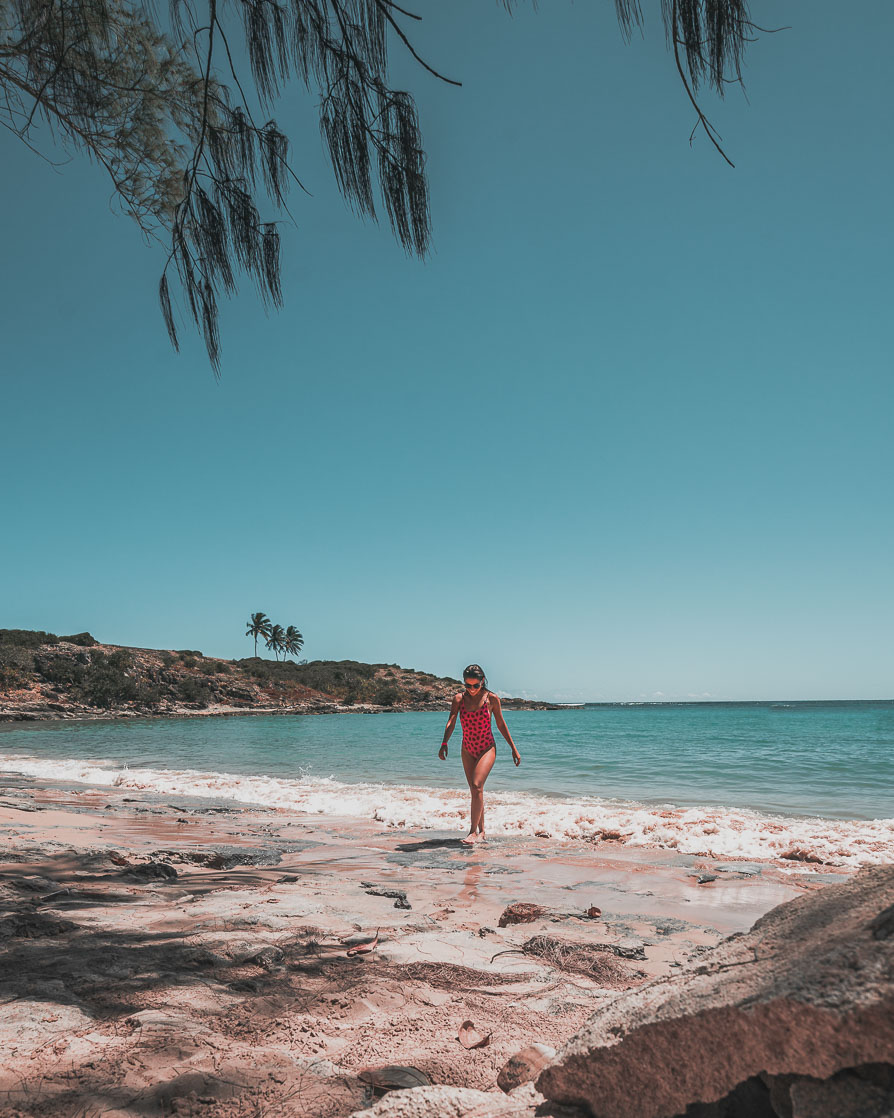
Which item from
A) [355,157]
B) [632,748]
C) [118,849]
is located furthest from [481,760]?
[632,748]

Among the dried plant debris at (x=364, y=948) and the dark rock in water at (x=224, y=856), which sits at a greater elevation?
the dried plant debris at (x=364, y=948)

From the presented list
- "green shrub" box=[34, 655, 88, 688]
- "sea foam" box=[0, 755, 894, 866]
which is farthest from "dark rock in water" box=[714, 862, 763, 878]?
"green shrub" box=[34, 655, 88, 688]

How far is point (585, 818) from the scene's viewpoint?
8.36 metres

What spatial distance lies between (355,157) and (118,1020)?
12.7 feet

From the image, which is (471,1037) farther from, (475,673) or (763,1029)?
(475,673)

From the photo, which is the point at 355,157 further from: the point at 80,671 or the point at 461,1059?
the point at 80,671

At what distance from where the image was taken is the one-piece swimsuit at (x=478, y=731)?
7.34 meters

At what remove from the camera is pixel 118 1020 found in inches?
86.6

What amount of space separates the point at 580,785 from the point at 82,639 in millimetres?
59918

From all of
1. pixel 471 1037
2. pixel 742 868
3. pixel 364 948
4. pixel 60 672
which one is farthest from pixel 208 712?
pixel 471 1037

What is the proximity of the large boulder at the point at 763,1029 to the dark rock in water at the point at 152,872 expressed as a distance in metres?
4.01

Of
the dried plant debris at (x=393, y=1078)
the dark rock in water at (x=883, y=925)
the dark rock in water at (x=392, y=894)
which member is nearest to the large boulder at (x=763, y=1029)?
the dark rock in water at (x=883, y=925)

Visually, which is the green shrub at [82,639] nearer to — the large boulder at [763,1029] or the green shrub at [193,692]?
the green shrub at [193,692]

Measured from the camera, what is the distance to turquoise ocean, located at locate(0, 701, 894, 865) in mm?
7406
